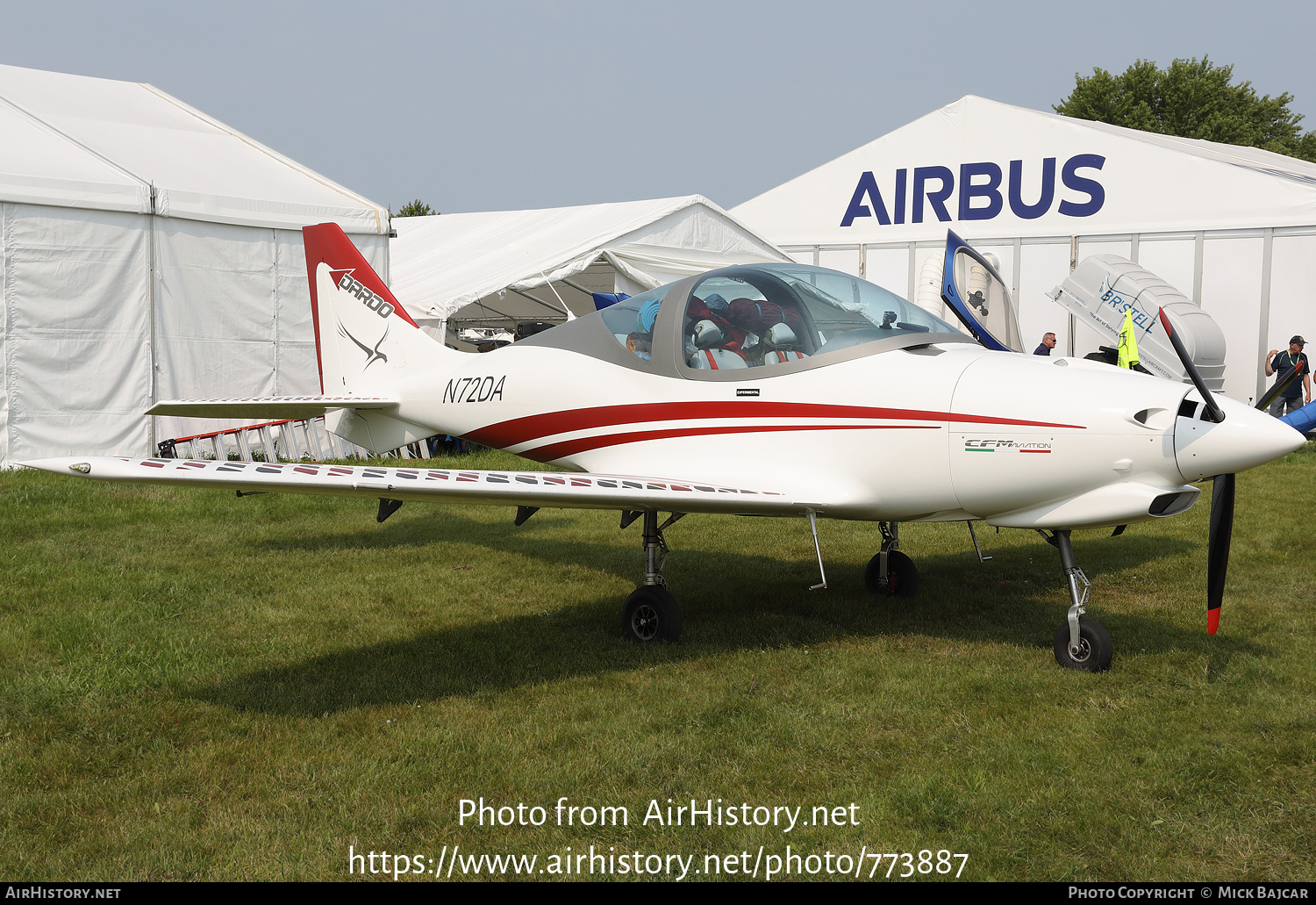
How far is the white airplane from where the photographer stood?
4.20 m

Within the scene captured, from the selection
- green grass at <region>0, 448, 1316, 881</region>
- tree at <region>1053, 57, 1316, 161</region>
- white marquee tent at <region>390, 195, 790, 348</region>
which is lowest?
green grass at <region>0, 448, 1316, 881</region>

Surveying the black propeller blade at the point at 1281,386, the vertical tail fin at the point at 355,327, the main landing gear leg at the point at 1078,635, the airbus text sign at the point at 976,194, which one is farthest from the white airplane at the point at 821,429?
the airbus text sign at the point at 976,194

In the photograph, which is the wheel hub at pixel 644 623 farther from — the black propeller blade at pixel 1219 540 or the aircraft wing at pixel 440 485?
the black propeller blade at pixel 1219 540

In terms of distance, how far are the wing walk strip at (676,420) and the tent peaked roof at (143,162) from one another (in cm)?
689

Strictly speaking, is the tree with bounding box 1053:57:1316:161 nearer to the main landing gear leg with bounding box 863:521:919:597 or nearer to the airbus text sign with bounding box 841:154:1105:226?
the airbus text sign with bounding box 841:154:1105:226

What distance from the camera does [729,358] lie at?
17.3ft

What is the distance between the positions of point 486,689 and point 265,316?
30.3 feet

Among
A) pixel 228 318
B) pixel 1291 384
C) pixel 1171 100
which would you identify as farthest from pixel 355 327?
pixel 1171 100

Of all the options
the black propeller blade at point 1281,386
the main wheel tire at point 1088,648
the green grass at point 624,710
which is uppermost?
the black propeller blade at point 1281,386

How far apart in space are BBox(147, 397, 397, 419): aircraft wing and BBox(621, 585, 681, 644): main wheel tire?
2.81 metres

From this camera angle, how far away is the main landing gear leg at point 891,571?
6.39 m

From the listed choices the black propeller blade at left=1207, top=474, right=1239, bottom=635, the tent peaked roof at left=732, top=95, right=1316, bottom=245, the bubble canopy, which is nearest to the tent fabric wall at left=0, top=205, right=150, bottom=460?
the bubble canopy

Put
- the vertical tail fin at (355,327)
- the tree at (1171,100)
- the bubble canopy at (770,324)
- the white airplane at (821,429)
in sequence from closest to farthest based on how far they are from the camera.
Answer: the white airplane at (821,429) < the bubble canopy at (770,324) < the vertical tail fin at (355,327) < the tree at (1171,100)
